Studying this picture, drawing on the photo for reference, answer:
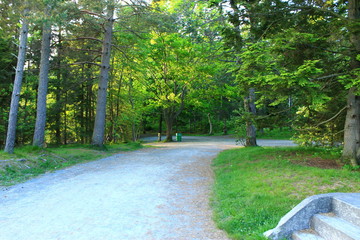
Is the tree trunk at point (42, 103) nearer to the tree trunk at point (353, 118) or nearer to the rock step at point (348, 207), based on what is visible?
the rock step at point (348, 207)

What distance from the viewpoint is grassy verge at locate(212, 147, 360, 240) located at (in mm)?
3895

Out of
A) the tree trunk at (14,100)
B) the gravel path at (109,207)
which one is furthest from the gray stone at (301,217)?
the tree trunk at (14,100)

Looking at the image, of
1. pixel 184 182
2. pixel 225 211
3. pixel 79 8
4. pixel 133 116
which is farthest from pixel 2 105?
pixel 225 211

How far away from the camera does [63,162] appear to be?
959 cm

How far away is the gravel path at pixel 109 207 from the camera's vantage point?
3.67 meters

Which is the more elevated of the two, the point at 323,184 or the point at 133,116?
the point at 133,116

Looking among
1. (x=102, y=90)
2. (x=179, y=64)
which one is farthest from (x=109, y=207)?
(x=179, y=64)

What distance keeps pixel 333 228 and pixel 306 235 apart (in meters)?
0.37

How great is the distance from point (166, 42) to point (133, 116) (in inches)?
257

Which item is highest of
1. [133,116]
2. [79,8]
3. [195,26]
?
[79,8]

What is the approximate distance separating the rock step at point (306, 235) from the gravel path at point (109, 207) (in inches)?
37.7

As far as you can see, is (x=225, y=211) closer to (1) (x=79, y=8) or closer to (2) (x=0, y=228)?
(2) (x=0, y=228)

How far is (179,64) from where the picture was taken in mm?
21781

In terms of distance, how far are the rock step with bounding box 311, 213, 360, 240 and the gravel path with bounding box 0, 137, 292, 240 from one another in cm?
125
